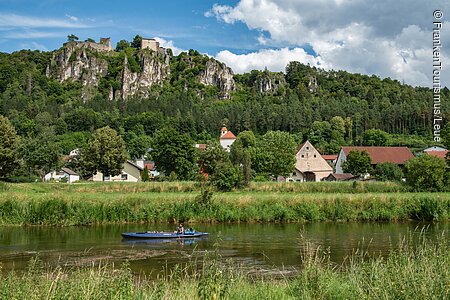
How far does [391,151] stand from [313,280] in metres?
80.4

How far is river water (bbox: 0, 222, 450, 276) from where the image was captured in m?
20.8

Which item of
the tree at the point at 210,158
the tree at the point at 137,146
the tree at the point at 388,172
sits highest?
the tree at the point at 137,146

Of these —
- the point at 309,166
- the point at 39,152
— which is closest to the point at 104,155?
the point at 39,152

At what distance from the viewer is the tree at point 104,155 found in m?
63.4

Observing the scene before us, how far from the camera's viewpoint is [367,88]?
597 feet

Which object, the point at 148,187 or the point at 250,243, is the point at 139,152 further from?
the point at 250,243

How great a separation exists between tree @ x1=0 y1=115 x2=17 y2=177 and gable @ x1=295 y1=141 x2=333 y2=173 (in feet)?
168

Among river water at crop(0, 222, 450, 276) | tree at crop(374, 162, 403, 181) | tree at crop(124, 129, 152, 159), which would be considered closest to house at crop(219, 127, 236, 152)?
tree at crop(124, 129, 152, 159)

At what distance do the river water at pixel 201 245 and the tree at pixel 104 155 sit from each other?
100 feet

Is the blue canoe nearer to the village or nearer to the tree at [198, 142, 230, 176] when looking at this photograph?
the tree at [198, 142, 230, 176]

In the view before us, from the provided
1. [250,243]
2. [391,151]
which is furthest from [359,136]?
[250,243]

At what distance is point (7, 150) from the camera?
171 ft

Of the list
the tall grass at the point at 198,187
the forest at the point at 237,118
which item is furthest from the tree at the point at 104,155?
the forest at the point at 237,118

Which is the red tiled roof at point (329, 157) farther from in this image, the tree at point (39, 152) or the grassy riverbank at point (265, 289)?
the grassy riverbank at point (265, 289)
